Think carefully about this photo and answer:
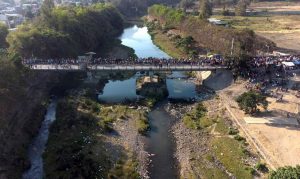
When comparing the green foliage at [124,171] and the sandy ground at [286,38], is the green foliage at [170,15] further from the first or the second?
the green foliage at [124,171]

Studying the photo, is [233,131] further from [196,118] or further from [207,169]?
[207,169]

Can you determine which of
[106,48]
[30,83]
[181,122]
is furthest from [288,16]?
[30,83]

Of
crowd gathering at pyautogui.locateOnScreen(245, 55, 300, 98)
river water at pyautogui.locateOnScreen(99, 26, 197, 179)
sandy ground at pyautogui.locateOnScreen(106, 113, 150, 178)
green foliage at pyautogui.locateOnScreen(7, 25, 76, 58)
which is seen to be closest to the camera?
river water at pyautogui.locateOnScreen(99, 26, 197, 179)

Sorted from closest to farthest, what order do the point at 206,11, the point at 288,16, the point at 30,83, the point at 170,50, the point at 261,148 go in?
the point at 261,148 < the point at 30,83 < the point at 170,50 < the point at 206,11 < the point at 288,16

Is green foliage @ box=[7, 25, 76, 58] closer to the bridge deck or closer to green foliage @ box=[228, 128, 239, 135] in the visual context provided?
the bridge deck

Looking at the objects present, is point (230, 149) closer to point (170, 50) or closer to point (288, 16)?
point (170, 50)

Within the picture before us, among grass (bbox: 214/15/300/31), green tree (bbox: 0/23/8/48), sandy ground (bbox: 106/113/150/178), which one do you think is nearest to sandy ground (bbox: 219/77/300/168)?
sandy ground (bbox: 106/113/150/178)

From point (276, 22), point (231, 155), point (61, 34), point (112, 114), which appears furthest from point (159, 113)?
point (276, 22)
